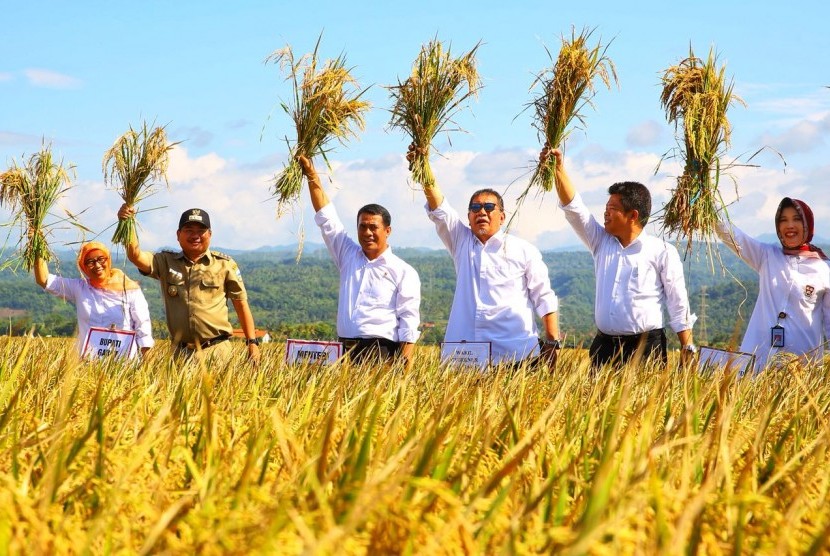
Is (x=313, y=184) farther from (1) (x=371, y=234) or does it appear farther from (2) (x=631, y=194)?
(2) (x=631, y=194)

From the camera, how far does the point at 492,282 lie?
5.52 meters

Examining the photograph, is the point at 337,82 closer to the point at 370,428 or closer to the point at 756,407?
the point at 756,407

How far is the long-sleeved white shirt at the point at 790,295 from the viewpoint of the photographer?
17.6 feet

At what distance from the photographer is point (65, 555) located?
1.58 metres

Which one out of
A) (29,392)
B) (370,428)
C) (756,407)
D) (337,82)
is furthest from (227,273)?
(370,428)

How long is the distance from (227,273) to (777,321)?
3347 mm

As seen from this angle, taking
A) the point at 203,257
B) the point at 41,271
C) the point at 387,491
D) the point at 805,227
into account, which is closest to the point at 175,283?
the point at 203,257

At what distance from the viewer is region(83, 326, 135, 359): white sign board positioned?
5.27m

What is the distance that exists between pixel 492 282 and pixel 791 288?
1.73 meters

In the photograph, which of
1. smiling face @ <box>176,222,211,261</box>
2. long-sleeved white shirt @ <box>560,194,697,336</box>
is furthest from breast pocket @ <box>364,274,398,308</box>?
long-sleeved white shirt @ <box>560,194,697,336</box>

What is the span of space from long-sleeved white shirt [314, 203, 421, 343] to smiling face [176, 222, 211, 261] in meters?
0.69

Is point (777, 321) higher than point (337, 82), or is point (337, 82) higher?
point (337, 82)

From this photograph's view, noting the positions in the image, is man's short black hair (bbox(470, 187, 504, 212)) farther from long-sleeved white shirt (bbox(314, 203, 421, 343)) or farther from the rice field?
the rice field

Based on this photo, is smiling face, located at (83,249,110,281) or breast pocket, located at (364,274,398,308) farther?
smiling face, located at (83,249,110,281)
